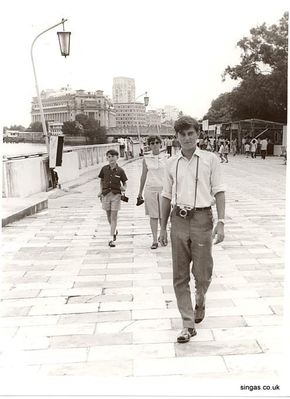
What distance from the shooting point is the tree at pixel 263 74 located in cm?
715

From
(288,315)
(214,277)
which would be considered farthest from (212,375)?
(214,277)

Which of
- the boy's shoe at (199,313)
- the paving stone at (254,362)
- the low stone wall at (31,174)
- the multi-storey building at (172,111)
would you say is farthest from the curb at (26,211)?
the paving stone at (254,362)

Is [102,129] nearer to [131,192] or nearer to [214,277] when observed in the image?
[131,192]

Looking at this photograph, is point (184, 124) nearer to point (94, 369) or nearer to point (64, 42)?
point (94, 369)

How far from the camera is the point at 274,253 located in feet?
18.9

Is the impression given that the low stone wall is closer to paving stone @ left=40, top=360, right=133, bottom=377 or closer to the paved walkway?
the paved walkway

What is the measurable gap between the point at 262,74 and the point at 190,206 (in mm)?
18279

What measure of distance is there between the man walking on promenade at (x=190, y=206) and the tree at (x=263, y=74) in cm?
155

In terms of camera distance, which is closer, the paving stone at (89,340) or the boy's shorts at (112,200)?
the paving stone at (89,340)

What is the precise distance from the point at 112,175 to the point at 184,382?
3.87 metres

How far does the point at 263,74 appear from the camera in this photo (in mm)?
19734

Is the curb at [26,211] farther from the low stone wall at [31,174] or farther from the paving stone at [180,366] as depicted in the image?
the paving stone at [180,366]

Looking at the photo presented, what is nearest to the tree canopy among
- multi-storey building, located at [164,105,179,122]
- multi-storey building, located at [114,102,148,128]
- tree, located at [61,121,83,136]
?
multi-storey building, located at [164,105,179,122]

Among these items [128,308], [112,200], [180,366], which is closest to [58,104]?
[112,200]
